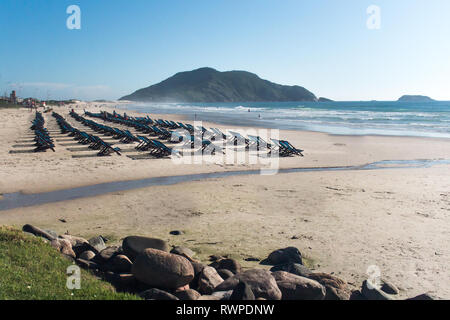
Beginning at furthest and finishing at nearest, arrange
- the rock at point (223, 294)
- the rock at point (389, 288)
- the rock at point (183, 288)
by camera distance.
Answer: the rock at point (389, 288), the rock at point (183, 288), the rock at point (223, 294)

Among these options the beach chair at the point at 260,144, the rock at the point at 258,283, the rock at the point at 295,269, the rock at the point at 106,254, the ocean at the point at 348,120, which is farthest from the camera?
the ocean at the point at 348,120

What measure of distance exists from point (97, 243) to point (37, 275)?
161 centimetres

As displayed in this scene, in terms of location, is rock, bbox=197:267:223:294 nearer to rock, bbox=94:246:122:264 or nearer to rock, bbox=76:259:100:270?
rock, bbox=94:246:122:264

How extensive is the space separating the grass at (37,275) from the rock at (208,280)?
2.91 ft

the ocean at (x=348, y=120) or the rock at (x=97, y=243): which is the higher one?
the ocean at (x=348, y=120)

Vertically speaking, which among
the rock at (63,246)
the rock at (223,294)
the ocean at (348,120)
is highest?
the ocean at (348,120)

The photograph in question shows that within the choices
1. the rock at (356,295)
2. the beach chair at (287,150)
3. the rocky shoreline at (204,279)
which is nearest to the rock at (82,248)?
the rocky shoreline at (204,279)

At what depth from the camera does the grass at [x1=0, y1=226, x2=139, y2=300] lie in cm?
363

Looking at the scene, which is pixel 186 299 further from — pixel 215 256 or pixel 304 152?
pixel 304 152

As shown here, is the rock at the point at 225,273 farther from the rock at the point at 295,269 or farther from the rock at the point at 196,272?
the rock at the point at 295,269

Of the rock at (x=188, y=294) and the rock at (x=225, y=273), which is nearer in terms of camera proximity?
the rock at (x=188, y=294)

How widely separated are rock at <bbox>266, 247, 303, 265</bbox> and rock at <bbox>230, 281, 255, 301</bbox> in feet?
4.46

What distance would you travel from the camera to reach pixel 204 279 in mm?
4480

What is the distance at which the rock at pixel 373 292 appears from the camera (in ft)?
13.7
